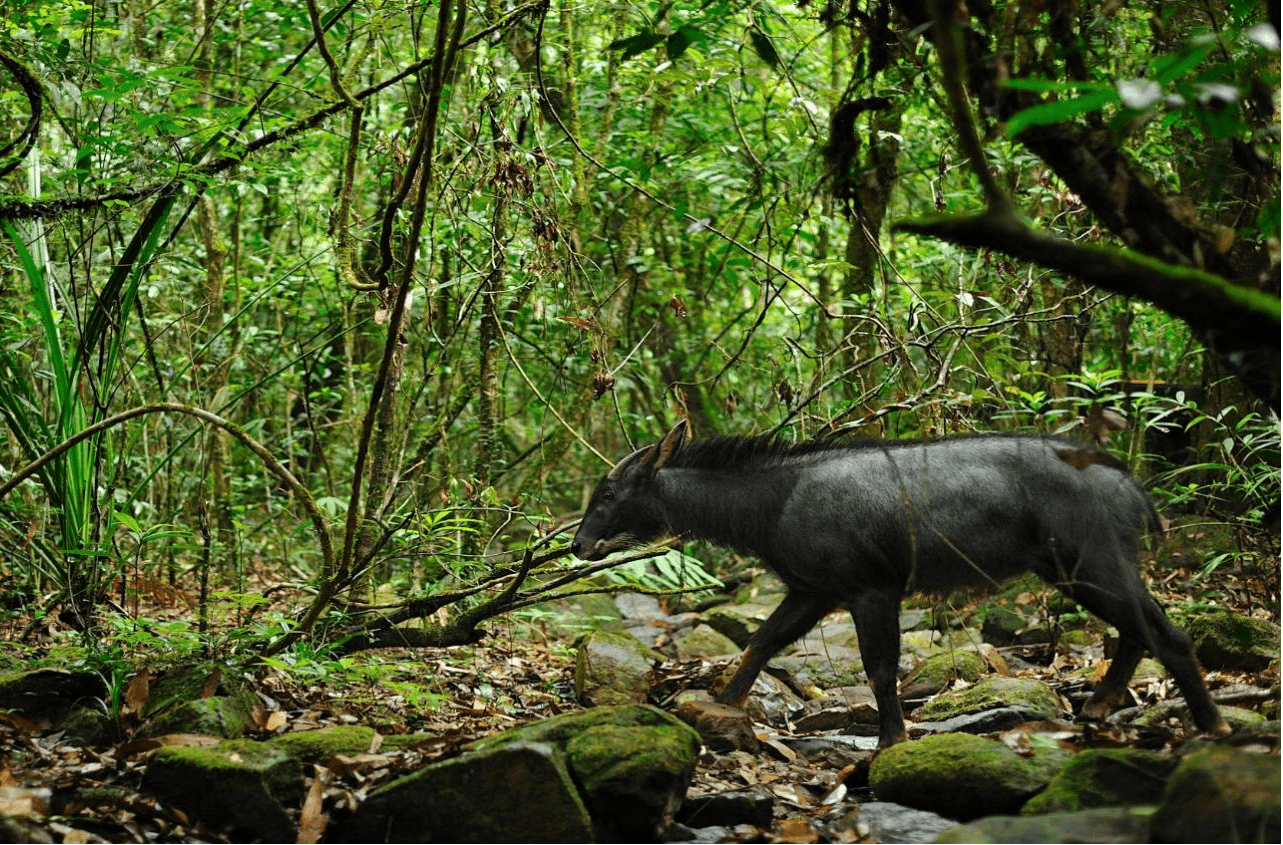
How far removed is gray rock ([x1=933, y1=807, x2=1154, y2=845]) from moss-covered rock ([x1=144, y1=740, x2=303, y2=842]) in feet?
8.59

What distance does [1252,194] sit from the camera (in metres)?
8.27

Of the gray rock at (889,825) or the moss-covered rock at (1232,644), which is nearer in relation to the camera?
the gray rock at (889,825)

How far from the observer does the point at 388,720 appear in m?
6.54

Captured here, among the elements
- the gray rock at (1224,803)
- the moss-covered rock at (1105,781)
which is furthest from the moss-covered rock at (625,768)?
the gray rock at (1224,803)

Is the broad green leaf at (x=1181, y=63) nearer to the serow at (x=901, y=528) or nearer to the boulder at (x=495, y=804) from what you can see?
the boulder at (x=495, y=804)

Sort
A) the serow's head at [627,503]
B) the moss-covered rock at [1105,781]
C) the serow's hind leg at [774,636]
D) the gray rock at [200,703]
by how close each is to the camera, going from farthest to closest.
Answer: the serow's head at [627,503] → the serow's hind leg at [774,636] → the gray rock at [200,703] → the moss-covered rock at [1105,781]

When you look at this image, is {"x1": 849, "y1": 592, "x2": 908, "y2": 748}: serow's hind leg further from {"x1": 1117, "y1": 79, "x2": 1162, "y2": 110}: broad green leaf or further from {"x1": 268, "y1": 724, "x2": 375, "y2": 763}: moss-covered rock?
{"x1": 1117, "y1": 79, "x2": 1162, "y2": 110}: broad green leaf

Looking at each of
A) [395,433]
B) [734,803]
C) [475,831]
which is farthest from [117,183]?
[734,803]

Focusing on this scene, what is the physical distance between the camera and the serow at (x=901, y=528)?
6.46m

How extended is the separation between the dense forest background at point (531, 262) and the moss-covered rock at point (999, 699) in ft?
5.73

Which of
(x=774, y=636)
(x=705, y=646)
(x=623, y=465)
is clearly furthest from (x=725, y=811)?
(x=705, y=646)

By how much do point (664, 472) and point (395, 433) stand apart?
257 centimetres

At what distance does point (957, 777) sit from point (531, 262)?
4.01m

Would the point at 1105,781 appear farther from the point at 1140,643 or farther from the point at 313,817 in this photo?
the point at 313,817
